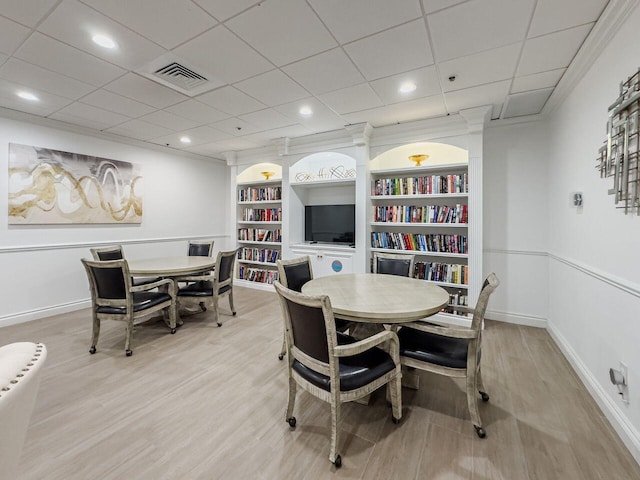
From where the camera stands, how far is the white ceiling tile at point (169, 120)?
338cm

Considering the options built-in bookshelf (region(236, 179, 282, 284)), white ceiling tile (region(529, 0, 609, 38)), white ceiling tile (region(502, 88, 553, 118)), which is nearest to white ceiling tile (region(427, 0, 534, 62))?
white ceiling tile (region(529, 0, 609, 38))

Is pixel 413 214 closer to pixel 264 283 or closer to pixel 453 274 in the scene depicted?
pixel 453 274

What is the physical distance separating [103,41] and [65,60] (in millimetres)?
541

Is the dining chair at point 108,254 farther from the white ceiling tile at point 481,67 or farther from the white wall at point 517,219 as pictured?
the white wall at point 517,219

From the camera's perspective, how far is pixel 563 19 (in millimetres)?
1782

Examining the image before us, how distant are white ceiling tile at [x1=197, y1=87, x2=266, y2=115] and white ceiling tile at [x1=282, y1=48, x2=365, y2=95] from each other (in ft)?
2.22

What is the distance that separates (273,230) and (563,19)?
4403mm

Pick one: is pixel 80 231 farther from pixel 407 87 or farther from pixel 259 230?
pixel 407 87

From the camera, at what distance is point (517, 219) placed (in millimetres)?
3449

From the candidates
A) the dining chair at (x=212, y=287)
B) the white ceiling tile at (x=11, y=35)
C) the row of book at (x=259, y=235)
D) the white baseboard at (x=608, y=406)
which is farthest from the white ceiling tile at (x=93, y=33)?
the white baseboard at (x=608, y=406)

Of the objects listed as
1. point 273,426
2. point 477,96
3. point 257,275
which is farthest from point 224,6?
point 257,275

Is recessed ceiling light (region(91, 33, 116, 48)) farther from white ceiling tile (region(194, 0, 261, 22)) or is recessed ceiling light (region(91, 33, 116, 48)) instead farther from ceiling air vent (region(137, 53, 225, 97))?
white ceiling tile (region(194, 0, 261, 22))

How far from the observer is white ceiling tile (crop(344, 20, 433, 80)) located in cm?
193

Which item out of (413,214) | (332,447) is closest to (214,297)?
(332,447)
